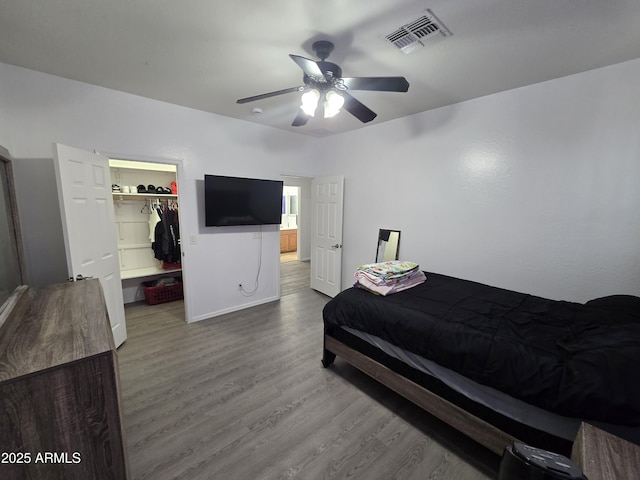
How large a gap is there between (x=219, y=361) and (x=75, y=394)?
5.83 ft

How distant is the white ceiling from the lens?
57.2 inches

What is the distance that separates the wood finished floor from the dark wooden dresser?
812mm

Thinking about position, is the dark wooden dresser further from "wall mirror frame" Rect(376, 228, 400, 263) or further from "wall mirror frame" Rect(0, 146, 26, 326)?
"wall mirror frame" Rect(376, 228, 400, 263)

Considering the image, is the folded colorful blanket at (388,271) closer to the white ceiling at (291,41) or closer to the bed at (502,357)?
the bed at (502,357)

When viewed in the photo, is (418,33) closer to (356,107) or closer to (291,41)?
(356,107)

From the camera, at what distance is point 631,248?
199 centimetres

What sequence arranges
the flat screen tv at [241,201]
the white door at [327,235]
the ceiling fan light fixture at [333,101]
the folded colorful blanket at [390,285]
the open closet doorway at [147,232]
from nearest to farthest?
the ceiling fan light fixture at [333,101]
the folded colorful blanket at [390,285]
the flat screen tv at [241,201]
the open closet doorway at [147,232]
the white door at [327,235]

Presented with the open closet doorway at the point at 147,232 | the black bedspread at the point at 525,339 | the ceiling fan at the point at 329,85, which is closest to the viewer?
the black bedspread at the point at 525,339

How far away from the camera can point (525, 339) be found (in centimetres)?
149

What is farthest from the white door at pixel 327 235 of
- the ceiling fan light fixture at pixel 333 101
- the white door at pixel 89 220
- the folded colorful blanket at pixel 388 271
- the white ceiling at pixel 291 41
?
the white door at pixel 89 220

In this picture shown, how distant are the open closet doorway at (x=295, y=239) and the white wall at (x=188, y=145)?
3.42 ft

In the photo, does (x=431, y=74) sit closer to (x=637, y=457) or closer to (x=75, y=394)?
(x=637, y=457)

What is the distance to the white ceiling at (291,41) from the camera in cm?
145

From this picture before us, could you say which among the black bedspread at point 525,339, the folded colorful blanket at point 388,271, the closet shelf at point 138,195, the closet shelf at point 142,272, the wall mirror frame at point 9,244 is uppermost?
the closet shelf at point 138,195
